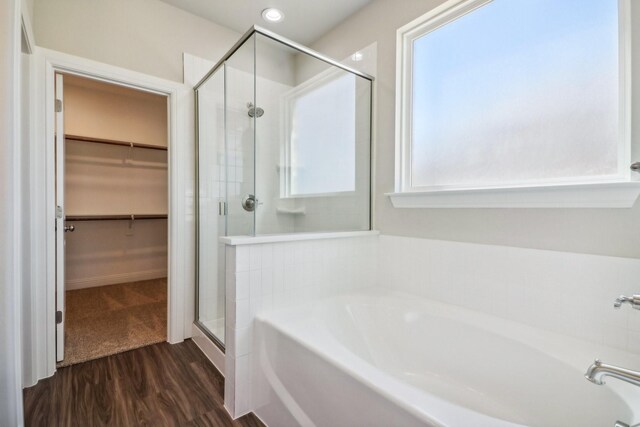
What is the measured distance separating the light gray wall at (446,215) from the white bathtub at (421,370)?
0.41 m

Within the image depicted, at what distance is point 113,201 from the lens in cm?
373

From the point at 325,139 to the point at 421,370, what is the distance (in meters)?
1.73

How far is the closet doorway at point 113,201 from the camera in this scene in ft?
10.7

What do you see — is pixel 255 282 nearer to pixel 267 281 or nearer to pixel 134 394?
pixel 267 281

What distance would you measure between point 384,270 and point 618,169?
1279 mm

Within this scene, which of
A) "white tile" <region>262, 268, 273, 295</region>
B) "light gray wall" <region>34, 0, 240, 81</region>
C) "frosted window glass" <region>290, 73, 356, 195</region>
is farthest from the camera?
"frosted window glass" <region>290, 73, 356, 195</region>

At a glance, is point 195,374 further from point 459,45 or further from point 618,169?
point 459,45

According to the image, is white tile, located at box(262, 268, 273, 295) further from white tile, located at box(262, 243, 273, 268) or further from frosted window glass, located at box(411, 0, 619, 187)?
frosted window glass, located at box(411, 0, 619, 187)

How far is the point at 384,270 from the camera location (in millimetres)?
2086

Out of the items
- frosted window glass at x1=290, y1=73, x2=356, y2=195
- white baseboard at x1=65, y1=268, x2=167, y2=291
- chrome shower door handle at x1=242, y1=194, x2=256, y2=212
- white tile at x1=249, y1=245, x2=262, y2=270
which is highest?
frosted window glass at x1=290, y1=73, x2=356, y2=195

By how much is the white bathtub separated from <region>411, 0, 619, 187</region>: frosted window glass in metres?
0.76

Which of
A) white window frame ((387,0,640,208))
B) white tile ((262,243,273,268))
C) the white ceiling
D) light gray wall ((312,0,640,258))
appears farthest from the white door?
white window frame ((387,0,640,208))

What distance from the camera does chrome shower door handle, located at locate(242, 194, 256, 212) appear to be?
1.98 m

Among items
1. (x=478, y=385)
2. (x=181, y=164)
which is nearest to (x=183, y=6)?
(x=181, y=164)
